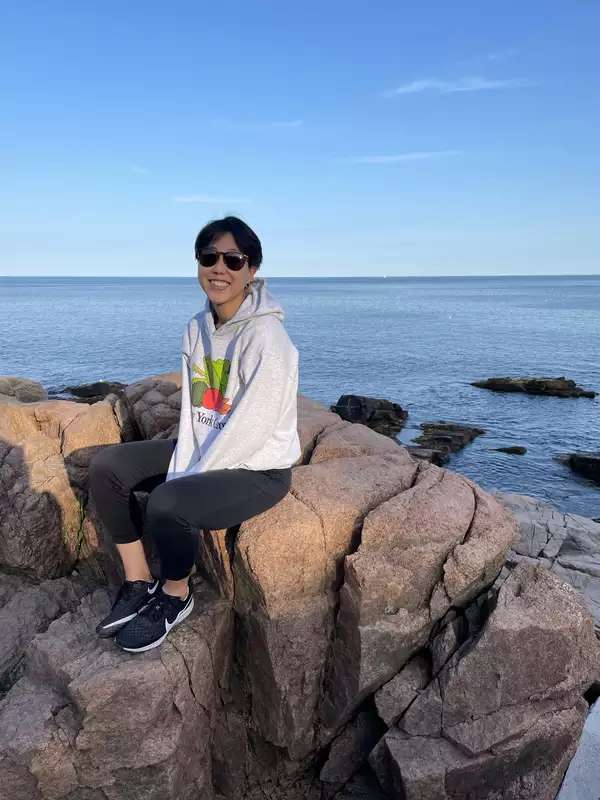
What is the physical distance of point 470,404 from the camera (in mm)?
34969

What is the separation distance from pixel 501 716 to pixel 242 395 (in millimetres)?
3858

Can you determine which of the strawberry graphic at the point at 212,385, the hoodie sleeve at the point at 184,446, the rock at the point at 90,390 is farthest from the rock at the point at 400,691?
the rock at the point at 90,390

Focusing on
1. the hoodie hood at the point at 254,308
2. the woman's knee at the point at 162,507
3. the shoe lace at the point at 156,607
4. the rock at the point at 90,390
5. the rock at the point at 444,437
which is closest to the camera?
the woman's knee at the point at 162,507

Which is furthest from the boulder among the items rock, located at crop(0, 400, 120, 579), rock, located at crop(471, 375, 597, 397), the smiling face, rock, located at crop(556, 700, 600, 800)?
rock, located at crop(471, 375, 597, 397)

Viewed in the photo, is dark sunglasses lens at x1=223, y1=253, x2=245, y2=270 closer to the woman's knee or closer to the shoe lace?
the woman's knee

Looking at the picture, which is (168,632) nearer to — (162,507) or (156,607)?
(156,607)

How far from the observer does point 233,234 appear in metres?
5.36

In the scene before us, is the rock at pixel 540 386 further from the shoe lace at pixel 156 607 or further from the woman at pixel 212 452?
the shoe lace at pixel 156 607

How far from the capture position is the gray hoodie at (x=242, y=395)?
5.23 metres

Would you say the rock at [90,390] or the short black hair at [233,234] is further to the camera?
the rock at [90,390]

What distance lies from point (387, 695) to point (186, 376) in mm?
3762

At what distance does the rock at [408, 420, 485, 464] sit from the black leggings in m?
19.3

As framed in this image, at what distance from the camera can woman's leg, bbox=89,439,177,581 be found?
5613mm

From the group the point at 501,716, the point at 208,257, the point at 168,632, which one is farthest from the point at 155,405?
the point at 501,716
